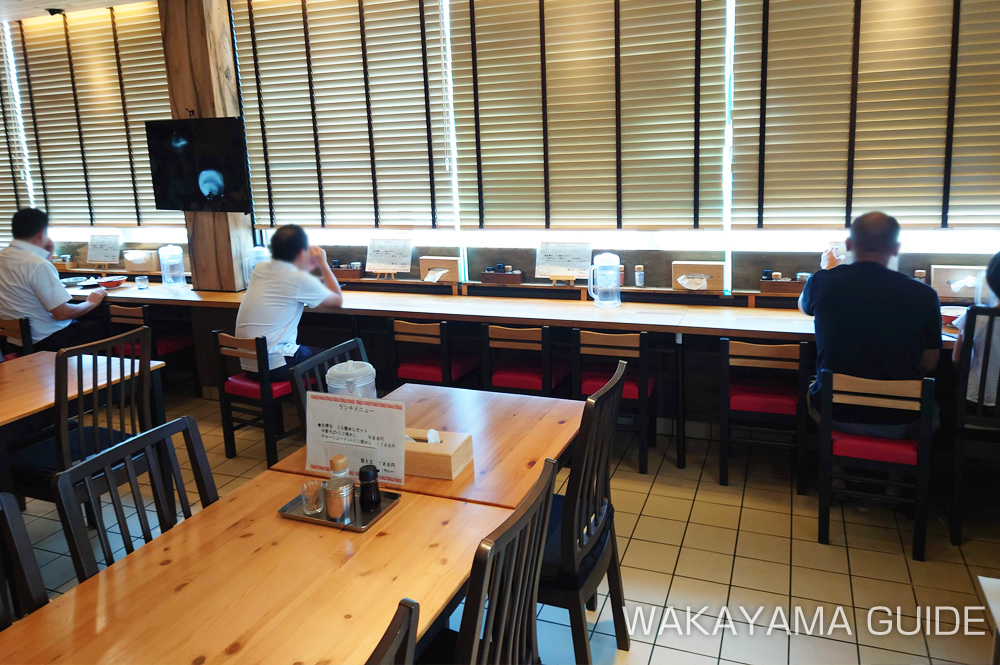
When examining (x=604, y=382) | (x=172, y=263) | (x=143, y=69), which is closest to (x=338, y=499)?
(x=604, y=382)

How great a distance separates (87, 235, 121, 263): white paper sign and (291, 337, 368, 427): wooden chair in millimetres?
823

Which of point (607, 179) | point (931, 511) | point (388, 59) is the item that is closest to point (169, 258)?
point (388, 59)

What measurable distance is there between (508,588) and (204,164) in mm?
1016

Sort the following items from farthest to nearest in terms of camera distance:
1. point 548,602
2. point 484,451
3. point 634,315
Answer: point 634,315
point 484,451
point 548,602

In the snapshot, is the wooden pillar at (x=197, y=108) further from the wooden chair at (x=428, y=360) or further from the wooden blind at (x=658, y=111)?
the wooden blind at (x=658, y=111)

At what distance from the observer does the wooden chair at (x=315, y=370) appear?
268 centimetres

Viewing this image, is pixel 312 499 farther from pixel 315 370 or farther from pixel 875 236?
pixel 875 236

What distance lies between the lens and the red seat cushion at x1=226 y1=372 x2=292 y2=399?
13.4ft

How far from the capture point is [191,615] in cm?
149

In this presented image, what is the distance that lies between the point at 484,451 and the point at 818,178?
1407 millimetres

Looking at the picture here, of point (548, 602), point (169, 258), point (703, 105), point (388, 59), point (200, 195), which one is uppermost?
point (388, 59)

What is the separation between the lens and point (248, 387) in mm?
4156

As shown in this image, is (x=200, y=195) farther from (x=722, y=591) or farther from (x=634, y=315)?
(x=634, y=315)

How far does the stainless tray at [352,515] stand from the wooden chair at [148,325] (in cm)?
293
